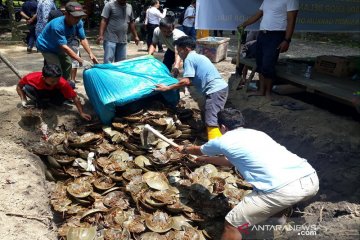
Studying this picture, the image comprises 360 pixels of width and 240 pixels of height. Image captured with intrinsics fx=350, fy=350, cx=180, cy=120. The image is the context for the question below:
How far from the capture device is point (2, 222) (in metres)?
3.05

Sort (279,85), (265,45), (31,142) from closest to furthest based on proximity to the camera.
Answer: (31,142)
(265,45)
(279,85)

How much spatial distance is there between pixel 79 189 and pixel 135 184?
64 cm

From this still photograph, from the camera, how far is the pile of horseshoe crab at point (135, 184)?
3.61 m

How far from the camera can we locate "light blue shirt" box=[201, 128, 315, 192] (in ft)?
9.16

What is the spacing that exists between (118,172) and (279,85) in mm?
3495

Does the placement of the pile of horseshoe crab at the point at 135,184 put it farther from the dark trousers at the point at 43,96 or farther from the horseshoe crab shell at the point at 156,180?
the dark trousers at the point at 43,96

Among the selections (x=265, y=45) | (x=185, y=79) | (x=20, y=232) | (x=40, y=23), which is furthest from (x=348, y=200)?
(x=40, y=23)

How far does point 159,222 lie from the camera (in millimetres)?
3613

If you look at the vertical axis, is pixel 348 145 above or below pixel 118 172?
above

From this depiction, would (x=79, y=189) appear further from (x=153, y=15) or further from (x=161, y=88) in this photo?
(x=153, y=15)

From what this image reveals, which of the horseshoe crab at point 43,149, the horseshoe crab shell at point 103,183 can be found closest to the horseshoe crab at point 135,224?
the horseshoe crab shell at point 103,183

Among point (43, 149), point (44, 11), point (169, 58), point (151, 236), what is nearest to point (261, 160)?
point (151, 236)

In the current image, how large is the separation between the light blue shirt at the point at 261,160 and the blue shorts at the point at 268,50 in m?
2.72

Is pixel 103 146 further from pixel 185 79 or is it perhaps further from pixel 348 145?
pixel 348 145
